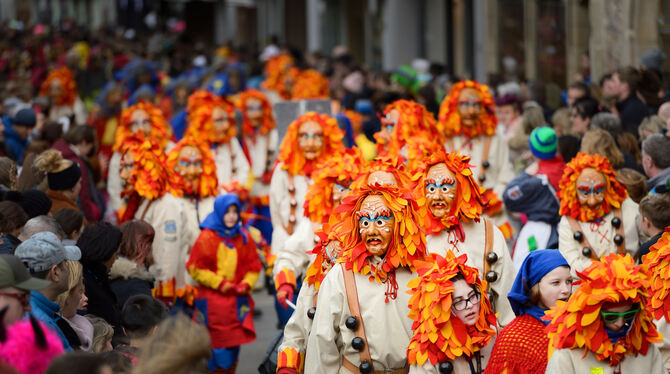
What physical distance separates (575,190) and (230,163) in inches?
195

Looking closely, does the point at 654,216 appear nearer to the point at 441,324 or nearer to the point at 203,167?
the point at 441,324

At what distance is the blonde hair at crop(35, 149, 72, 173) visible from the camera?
827 centimetres

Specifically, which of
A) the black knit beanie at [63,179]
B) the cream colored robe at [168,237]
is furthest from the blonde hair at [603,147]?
the black knit beanie at [63,179]

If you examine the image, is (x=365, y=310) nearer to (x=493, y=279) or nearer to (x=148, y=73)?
(x=493, y=279)

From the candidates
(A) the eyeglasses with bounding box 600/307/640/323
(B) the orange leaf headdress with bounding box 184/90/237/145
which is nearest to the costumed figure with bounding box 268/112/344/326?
(B) the orange leaf headdress with bounding box 184/90/237/145

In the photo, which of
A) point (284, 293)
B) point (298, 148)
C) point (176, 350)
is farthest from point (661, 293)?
point (298, 148)

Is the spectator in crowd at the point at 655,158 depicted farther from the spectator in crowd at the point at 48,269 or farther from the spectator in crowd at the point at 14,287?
the spectator in crowd at the point at 14,287

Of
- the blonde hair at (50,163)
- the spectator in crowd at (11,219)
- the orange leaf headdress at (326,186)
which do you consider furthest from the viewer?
the blonde hair at (50,163)

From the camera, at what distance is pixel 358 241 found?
5.70 m

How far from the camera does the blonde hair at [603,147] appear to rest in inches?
319

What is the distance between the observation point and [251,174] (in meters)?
11.7

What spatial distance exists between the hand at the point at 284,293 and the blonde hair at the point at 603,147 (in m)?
2.60

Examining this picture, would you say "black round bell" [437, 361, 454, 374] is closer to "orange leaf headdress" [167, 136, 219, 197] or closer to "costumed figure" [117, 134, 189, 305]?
"costumed figure" [117, 134, 189, 305]

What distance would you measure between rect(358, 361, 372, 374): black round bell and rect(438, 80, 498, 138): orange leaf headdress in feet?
15.5
